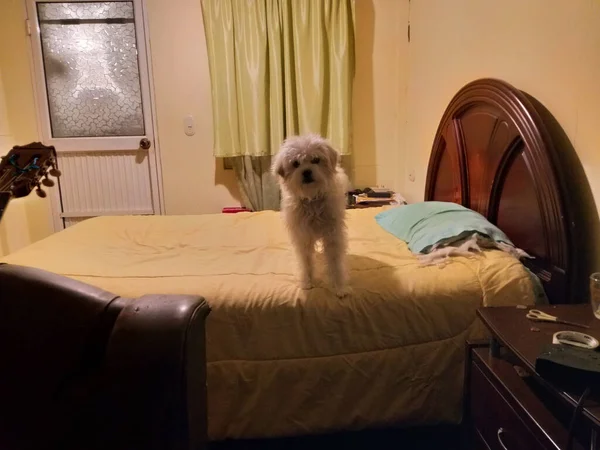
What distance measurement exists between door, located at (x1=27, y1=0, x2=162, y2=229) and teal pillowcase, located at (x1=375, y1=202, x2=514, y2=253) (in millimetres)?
2243

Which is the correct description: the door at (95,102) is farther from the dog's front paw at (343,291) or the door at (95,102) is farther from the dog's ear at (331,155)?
the dog's front paw at (343,291)

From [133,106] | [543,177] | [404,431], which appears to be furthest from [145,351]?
[133,106]

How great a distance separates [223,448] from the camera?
159 cm

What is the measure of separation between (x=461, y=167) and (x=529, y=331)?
128 centimetres

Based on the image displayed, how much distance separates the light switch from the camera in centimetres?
364

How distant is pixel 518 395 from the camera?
1072mm

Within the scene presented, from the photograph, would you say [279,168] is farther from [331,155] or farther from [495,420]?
[495,420]

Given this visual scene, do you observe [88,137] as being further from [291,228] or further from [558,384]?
[558,384]

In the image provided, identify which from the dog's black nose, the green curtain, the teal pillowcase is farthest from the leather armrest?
the green curtain

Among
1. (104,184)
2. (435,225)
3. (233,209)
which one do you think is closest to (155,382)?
(435,225)

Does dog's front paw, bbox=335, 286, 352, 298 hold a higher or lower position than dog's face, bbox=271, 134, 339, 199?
lower

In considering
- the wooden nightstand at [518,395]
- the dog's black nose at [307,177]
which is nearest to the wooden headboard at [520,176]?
the wooden nightstand at [518,395]

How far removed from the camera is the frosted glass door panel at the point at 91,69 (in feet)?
11.6

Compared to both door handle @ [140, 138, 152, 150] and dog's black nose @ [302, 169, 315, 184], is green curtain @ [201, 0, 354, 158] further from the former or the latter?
dog's black nose @ [302, 169, 315, 184]
